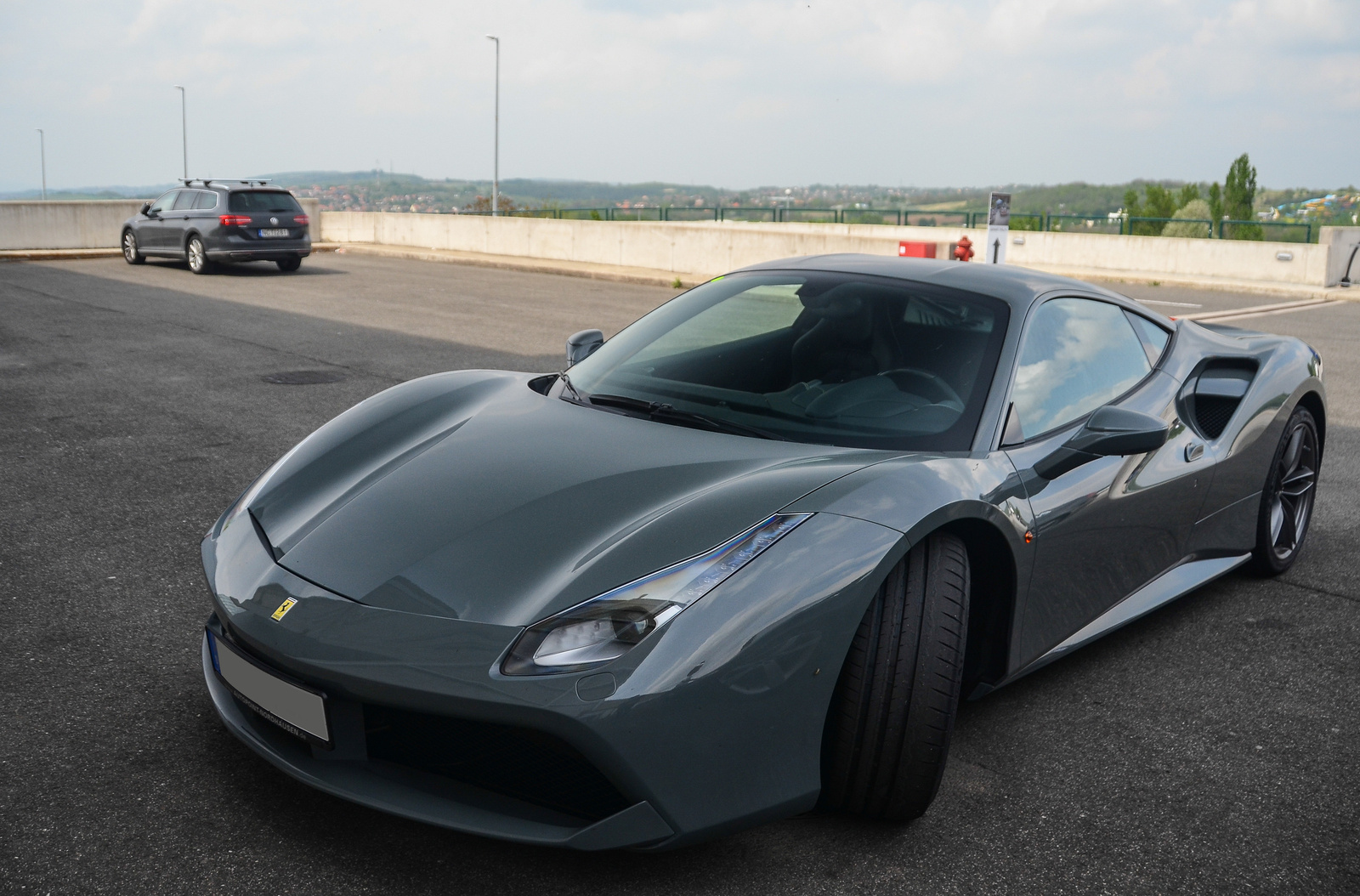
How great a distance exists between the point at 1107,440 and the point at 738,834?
154cm

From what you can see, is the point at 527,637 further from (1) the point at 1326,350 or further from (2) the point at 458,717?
(1) the point at 1326,350

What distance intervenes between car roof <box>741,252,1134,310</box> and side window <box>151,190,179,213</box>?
18.5 meters

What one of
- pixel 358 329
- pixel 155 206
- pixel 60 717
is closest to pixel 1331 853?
pixel 60 717

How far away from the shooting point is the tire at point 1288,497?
448cm

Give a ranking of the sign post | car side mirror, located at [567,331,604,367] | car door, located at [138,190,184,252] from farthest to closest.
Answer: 1. car door, located at [138,190,184,252]
2. the sign post
3. car side mirror, located at [567,331,604,367]

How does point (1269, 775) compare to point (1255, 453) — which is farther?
point (1255, 453)

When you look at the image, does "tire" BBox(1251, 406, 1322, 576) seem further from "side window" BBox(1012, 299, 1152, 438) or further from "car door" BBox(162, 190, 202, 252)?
"car door" BBox(162, 190, 202, 252)

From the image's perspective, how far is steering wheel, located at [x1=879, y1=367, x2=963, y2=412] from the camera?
3.24 metres

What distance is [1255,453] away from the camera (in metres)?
4.27

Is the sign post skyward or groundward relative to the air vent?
skyward

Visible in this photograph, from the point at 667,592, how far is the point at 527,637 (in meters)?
0.29

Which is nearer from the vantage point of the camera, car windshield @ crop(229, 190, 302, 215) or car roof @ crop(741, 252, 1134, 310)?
car roof @ crop(741, 252, 1134, 310)

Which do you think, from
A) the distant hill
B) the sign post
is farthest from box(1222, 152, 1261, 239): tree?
the sign post

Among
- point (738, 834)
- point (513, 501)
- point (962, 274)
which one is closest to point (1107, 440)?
point (962, 274)
